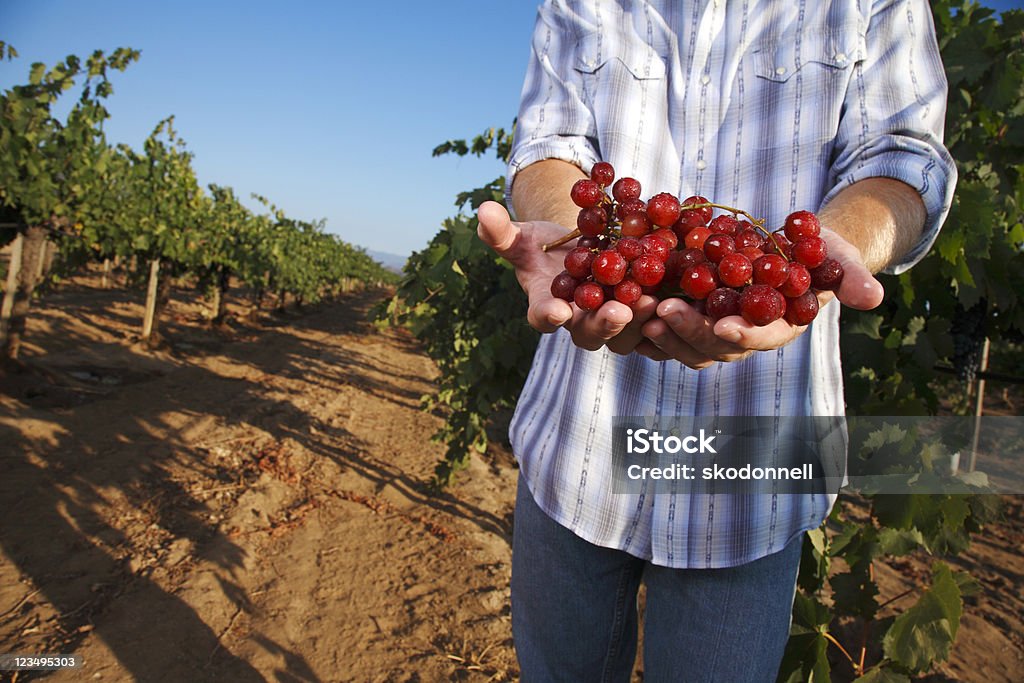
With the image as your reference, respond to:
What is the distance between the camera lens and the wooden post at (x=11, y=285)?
28.4 feet

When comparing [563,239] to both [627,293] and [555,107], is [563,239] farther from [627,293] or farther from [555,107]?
[555,107]

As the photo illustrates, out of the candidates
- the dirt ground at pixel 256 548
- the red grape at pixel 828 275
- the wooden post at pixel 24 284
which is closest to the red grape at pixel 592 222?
the red grape at pixel 828 275

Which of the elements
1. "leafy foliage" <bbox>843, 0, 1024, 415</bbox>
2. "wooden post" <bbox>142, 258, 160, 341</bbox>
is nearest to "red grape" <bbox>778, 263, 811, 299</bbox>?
"leafy foliage" <bbox>843, 0, 1024, 415</bbox>

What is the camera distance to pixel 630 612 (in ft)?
4.62

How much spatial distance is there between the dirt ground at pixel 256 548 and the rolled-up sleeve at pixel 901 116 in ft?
11.1

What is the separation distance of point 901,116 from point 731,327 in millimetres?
703

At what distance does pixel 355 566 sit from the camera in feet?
15.6

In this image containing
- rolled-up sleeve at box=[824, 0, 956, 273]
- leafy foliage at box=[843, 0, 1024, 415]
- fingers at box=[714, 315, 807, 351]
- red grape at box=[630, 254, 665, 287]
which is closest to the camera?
fingers at box=[714, 315, 807, 351]

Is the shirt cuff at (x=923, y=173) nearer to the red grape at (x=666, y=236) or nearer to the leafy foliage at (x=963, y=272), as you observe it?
the red grape at (x=666, y=236)

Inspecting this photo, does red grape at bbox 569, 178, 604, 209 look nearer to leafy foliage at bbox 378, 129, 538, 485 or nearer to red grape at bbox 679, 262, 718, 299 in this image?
red grape at bbox 679, 262, 718, 299

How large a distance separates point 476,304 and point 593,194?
3.94 m

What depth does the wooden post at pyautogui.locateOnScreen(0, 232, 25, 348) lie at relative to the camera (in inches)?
341

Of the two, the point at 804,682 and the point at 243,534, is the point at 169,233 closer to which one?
the point at 243,534

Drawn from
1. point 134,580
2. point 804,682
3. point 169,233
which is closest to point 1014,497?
point 804,682
